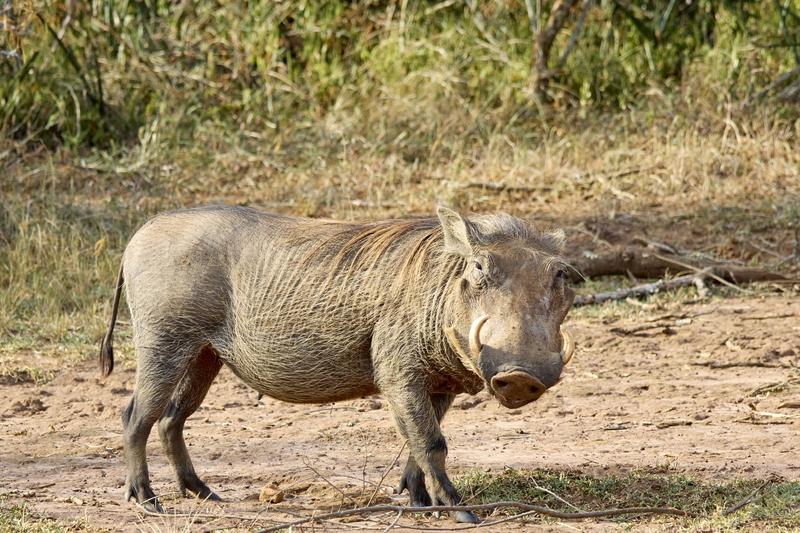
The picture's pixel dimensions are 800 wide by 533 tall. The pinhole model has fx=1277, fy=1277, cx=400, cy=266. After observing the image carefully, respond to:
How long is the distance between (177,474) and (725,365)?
8.43 ft

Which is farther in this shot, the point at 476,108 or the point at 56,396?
the point at 476,108

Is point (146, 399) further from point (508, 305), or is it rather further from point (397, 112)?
point (397, 112)

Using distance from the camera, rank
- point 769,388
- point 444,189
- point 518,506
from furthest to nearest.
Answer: point 444,189 < point 769,388 < point 518,506

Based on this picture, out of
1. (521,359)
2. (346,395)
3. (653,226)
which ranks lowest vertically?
(653,226)

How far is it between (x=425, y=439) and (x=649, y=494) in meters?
0.74

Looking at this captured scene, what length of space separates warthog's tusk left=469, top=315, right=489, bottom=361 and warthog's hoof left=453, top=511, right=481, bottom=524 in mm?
540

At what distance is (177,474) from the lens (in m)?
4.36

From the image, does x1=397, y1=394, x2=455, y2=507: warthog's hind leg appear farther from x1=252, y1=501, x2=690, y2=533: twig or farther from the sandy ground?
x1=252, y1=501, x2=690, y2=533: twig

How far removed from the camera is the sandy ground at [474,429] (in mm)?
4309

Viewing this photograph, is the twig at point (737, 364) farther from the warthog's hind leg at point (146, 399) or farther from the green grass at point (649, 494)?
the warthog's hind leg at point (146, 399)

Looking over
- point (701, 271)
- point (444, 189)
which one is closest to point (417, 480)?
point (701, 271)

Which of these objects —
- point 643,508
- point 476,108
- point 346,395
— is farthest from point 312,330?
point 476,108

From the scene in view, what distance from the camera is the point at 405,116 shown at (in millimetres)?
9469

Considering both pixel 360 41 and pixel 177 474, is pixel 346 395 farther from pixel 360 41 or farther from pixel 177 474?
pixel 360 41
